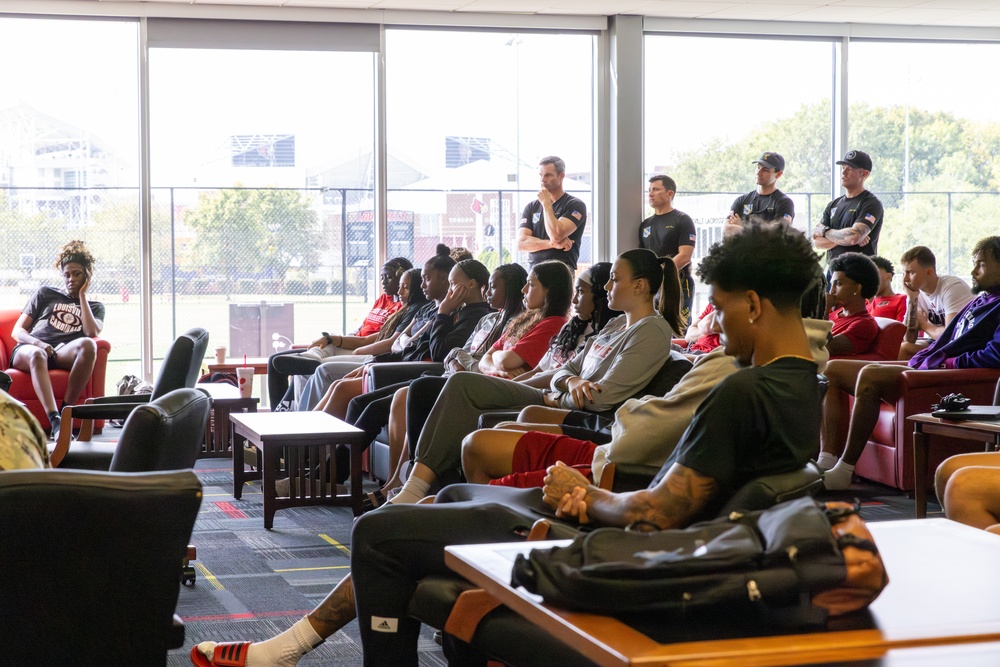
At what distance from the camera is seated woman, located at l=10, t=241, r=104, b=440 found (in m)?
6.73

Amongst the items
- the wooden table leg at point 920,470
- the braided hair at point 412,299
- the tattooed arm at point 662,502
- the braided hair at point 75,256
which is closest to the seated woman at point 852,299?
the wooden table leg at point 920,470

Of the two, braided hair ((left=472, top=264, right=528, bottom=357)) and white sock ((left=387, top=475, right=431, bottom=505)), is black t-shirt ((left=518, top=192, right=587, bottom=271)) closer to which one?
braided hair ((left=472, top=264, right=528, bottom=357))

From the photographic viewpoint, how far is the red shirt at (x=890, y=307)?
6496 millimetres

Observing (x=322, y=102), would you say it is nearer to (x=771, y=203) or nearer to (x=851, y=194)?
(x=771, y=203)

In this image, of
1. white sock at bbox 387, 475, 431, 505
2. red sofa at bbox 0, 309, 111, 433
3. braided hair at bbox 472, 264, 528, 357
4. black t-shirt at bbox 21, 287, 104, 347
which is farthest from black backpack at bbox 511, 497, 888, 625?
black t-shirt at bbox 21, 287, 104, 347

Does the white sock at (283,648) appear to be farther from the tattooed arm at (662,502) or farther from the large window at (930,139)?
the large window at (930,139)

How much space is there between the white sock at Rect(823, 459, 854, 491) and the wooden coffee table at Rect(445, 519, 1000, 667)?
3.35 m

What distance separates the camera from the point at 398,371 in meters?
5.54

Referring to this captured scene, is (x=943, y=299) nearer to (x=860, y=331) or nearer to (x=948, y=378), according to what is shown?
(x=860, y=331)

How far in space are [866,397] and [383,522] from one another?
3309 mm

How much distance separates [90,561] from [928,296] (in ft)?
18.5

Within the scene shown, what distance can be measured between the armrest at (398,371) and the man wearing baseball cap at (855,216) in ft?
9.70

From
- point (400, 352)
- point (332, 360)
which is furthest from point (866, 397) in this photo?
point (332, 360)

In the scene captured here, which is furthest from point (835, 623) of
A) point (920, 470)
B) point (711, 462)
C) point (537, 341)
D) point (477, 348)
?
point (477, 348)
